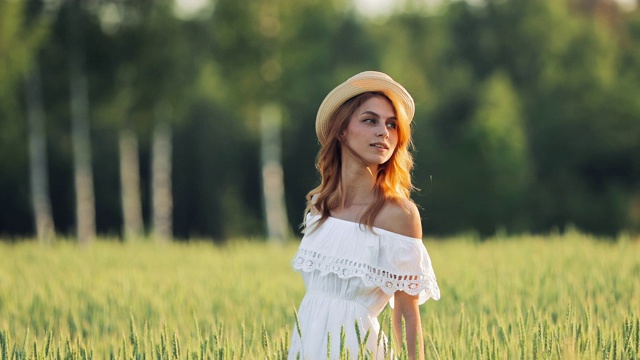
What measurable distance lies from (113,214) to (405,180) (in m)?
36.9

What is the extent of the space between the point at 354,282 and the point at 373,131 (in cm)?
59

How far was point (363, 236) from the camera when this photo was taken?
3.51m

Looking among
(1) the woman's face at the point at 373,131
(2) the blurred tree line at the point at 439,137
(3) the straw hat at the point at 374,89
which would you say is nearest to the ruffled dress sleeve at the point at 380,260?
(1) the woman's face at the point at 373,131

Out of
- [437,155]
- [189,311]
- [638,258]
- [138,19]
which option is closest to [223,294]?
[189,311]

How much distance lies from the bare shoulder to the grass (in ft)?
1.07

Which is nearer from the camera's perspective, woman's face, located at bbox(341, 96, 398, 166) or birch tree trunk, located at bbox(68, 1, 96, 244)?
→ woman's face, located at bbox(341, 96, 398, 166)

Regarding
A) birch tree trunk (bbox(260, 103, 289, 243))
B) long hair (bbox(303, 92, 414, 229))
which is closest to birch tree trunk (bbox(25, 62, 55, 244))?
birch tree trunk (bbox(260, 103, 289, 243))

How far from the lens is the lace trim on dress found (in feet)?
11.2

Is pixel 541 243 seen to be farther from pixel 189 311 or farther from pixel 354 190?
pixel 354 190

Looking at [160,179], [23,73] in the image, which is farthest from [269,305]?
[160,179]

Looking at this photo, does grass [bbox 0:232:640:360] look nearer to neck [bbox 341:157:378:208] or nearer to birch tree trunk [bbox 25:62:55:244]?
neck [bbox 341:157:378:208]

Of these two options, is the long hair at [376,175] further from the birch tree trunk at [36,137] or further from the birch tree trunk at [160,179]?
Result: the birch tree trunk at [36,137]

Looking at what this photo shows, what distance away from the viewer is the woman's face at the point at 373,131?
3592 millimetres

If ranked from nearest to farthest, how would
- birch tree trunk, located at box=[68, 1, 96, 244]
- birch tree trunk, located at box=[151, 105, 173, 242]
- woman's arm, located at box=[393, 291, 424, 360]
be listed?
woman's arm, located at box=[393, 291, 424, 360] < birch tree trunk, located at box=[68, 1, 96, 244] < birch tree trunk, located at box=[151, 105, 173, 242]
